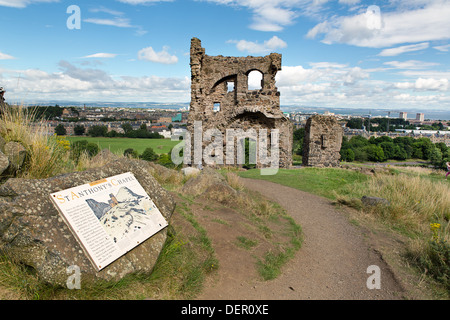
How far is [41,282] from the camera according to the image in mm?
3195

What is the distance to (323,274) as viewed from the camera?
194 inches

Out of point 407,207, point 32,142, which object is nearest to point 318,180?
point 407,207

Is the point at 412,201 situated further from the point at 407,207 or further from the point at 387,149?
the point at 387,149

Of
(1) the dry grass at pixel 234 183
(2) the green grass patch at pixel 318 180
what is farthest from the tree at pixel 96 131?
(1) the dry grass at pixel 234 183

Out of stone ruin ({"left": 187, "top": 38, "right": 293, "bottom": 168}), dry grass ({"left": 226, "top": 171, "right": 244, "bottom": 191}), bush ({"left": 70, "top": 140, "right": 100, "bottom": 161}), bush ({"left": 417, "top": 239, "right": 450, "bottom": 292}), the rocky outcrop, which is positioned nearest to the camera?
the rocky outcrop

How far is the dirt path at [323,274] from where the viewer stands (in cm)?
420

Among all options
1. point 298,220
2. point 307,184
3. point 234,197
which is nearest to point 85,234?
point 234,197

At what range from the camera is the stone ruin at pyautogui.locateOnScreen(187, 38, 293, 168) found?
17.1m

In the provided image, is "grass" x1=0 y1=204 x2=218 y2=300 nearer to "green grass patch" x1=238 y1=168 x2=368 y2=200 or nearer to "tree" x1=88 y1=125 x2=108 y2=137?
"green grass patch" x1=238 y1=168 x2=368 y2=200

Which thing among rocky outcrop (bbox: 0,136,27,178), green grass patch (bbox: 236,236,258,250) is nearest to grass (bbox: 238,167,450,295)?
green grass patch (bbox: 236,236,258,250)

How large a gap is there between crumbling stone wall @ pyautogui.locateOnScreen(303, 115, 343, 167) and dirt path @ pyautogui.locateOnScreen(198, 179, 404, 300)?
39.1ft

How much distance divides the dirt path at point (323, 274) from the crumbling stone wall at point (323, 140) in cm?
1191

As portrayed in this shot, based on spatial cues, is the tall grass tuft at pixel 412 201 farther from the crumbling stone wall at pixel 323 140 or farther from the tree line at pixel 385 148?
the tree line at pixel 385 148
